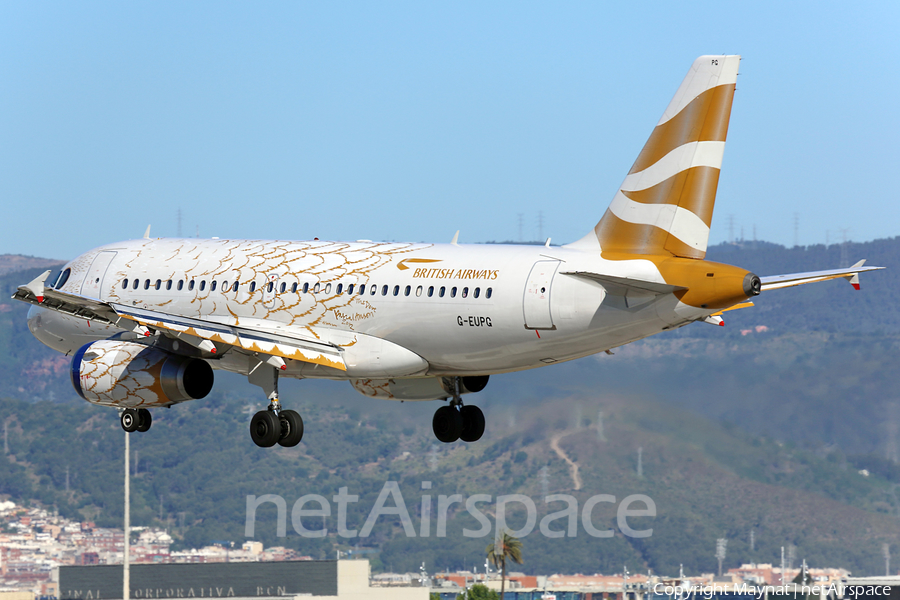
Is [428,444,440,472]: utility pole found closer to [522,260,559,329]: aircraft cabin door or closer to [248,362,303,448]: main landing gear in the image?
[248,362,303,448]: main landing gear

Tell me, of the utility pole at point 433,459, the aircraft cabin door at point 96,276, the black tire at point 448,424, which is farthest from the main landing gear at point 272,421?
the utility pole at point 433,459

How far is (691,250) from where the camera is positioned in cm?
3291

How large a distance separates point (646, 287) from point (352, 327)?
8.94m

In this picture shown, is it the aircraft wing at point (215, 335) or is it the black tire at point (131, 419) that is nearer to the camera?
the aircraft wing at point (215, 335)

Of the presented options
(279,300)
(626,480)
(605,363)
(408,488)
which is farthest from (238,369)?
(408,488)

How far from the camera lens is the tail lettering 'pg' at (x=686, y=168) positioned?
33.0 metres

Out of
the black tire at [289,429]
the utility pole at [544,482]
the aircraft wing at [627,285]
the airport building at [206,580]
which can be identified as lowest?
the airport building at [206,580]

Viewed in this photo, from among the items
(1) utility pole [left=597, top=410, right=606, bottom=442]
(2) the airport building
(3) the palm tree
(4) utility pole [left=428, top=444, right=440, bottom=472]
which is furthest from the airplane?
(4) utility pole [left=428, top=444, right=440, bottom=472]

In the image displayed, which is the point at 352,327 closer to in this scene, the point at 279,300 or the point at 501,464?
the point at 279,300

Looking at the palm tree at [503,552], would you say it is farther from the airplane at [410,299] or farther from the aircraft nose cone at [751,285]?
the aircraft nose cone at [751,285]

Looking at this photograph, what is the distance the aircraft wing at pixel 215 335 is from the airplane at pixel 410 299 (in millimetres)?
54

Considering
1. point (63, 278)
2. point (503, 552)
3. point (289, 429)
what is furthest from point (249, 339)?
point (503, 552)

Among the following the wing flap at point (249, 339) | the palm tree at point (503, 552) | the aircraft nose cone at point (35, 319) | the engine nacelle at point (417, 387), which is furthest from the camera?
the palm tree at point (503, 552)

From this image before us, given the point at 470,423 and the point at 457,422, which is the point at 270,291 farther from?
the point at 470,423
